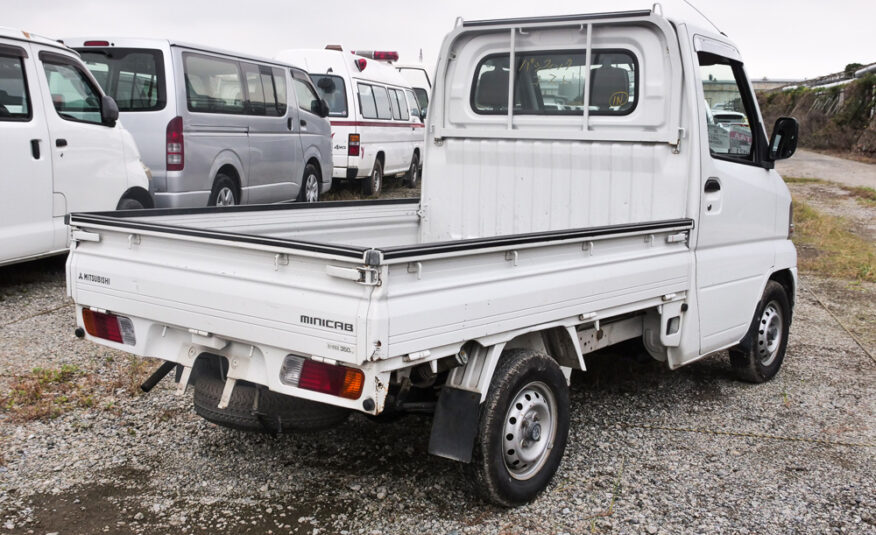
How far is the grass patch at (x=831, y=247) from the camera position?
1093 cm

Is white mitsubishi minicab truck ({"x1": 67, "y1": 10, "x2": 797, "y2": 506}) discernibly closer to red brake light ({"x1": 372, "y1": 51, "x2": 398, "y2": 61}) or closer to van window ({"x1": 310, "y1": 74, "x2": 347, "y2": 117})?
van window ({"x1": 310, "y1": 74, "x2": 347, "y2": 117})

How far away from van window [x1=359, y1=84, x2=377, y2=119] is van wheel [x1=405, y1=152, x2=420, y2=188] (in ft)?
9.96

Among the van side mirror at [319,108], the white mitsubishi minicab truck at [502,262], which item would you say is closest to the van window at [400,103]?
the van side mirror at [319,108]

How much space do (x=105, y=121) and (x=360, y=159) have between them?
793 centimetres

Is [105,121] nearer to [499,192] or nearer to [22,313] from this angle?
[22,313]

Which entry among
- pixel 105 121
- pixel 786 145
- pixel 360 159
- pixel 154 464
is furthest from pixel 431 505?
pixel 360 159

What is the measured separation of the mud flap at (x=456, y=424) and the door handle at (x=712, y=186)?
2.22 m

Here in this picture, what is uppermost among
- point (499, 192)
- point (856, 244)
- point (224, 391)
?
point (499, 192)

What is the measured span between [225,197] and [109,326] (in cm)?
690

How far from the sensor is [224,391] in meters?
3.75

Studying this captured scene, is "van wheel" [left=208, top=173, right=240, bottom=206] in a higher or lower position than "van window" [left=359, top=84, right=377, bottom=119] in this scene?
lower

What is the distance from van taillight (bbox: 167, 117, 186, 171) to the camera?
31.9 feet

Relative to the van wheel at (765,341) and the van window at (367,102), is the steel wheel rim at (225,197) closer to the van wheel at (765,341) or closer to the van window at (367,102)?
the van window at (367,102)

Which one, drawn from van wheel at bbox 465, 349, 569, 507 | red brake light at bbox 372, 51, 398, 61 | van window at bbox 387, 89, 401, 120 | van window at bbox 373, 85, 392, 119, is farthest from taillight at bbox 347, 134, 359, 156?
van wheel at bbox 465, 349, 569, 507
